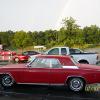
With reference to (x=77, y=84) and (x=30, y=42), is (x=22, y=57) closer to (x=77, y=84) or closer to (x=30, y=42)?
(x=77, y=84)

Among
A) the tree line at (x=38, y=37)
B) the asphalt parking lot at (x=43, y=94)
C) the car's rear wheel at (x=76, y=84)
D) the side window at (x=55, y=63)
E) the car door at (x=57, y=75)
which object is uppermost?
the tree line at (x=38, y=37)

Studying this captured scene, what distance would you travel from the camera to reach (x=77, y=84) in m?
12.8

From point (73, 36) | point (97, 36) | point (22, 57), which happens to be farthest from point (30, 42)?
point (22, 57)

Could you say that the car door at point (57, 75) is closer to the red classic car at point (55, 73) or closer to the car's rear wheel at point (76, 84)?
the red classic car at point (55, 73)

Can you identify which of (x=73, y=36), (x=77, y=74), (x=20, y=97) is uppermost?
(x=73, y=36)

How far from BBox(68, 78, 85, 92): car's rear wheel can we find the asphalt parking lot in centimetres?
23

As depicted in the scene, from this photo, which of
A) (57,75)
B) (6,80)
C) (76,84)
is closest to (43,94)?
(57,75)

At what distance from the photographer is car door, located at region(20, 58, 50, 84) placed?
12836mm

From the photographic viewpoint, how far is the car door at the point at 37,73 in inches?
505

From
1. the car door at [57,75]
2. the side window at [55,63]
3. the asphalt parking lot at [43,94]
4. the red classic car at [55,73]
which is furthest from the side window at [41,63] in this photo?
the asphalt parking lot at [43,94]

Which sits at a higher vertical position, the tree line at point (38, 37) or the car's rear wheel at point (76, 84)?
the tree line at point (38, 37)

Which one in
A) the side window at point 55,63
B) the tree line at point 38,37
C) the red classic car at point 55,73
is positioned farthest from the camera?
the tree line at point 38,37

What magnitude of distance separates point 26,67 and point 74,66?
1.98 metres

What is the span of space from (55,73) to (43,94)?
1189mm
